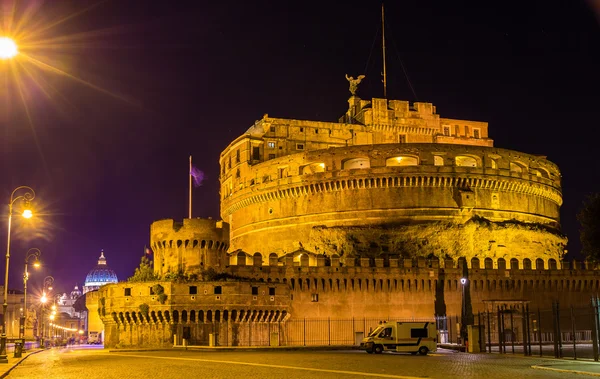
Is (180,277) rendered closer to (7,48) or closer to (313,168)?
(313,168)

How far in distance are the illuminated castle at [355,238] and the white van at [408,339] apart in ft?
38.2

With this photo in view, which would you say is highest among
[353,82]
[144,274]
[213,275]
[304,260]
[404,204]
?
[353,82]

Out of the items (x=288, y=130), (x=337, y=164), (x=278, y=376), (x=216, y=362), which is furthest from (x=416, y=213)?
(x=278, y=376)

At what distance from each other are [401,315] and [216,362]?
84.1ft

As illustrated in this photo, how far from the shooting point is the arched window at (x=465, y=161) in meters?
61.7

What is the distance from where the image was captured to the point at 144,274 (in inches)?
1828

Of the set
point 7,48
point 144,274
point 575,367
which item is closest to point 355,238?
point 144,274

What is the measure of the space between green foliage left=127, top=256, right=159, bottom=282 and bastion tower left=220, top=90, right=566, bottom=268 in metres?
11.6

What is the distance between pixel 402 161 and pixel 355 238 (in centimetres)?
896

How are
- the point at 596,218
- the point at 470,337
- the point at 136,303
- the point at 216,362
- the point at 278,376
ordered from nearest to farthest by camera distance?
the point at 278,376 → the point at 216,362 → the point at 470,337 → the point at 596,218 → the point at 136,303

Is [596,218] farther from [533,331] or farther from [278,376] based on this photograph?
[278,376]

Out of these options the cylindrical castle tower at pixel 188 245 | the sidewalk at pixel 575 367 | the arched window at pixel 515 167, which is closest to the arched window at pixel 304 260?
the cylindrical castle tower at pixel 188 245

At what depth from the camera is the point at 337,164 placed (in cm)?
6109

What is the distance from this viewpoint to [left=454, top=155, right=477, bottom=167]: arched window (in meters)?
61.7
